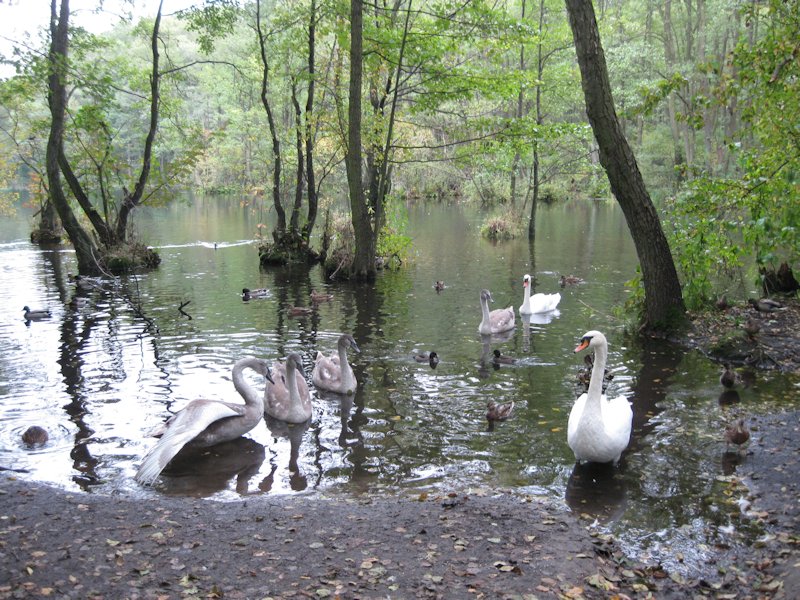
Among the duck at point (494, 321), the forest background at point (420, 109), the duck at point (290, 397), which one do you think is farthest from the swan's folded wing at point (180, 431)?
the forest background at point (420, 109)

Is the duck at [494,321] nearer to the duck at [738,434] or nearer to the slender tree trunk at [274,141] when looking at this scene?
the duck at [738,434]

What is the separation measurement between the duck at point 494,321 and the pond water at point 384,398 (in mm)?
422

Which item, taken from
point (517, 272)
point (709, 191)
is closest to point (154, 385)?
point (709, 191)

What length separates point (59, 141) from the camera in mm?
22828

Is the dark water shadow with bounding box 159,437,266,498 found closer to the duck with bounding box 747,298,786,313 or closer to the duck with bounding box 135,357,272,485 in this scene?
the duck with bounding box 135,357,272,485

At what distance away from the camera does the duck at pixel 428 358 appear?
39.1 ft

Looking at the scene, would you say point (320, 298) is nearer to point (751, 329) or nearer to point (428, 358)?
point (428, 358)

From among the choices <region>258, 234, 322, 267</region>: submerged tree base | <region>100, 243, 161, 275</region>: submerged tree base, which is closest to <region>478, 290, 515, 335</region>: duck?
<region>258, 234, 322, 267</region>: submerged tree base

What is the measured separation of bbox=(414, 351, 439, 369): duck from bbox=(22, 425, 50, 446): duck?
600 cm

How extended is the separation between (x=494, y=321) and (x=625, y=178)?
13.3ft

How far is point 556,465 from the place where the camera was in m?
7.72

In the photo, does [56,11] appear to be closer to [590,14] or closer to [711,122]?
[590,14]

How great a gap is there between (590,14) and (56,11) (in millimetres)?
18467

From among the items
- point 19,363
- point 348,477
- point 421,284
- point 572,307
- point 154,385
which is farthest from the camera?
point 421,284
